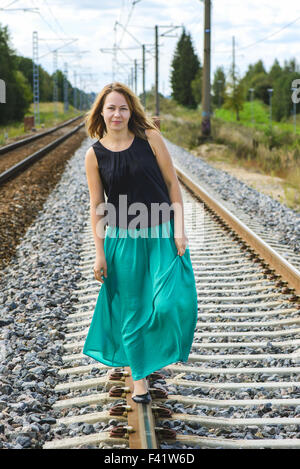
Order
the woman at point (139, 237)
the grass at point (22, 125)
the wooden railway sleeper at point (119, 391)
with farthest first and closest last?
the grass at point (22, 125), the wooden railway sleeper at point (119, 391), the woman at point (139, 237)

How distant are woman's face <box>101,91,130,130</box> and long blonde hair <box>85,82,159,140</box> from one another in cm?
4

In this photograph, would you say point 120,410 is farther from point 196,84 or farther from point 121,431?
point 196,84

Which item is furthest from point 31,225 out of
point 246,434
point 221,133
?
point 221,133

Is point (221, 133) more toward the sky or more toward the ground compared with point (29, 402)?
more toward the sky

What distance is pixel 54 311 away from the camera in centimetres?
488

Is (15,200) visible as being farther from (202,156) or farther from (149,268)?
(202,156)

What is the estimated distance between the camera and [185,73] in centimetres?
8150

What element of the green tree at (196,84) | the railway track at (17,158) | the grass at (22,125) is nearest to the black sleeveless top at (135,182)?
the railway track at (17,158)

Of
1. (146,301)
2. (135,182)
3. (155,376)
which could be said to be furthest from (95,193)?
(155,376)

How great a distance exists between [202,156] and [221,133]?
12.8ft

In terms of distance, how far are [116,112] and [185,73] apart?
81.9 m

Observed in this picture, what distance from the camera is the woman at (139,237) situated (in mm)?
2916

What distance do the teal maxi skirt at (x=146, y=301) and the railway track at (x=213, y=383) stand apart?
330 mm

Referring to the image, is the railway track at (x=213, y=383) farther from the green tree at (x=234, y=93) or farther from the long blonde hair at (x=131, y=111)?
the green tree at (x=234, y=93)
